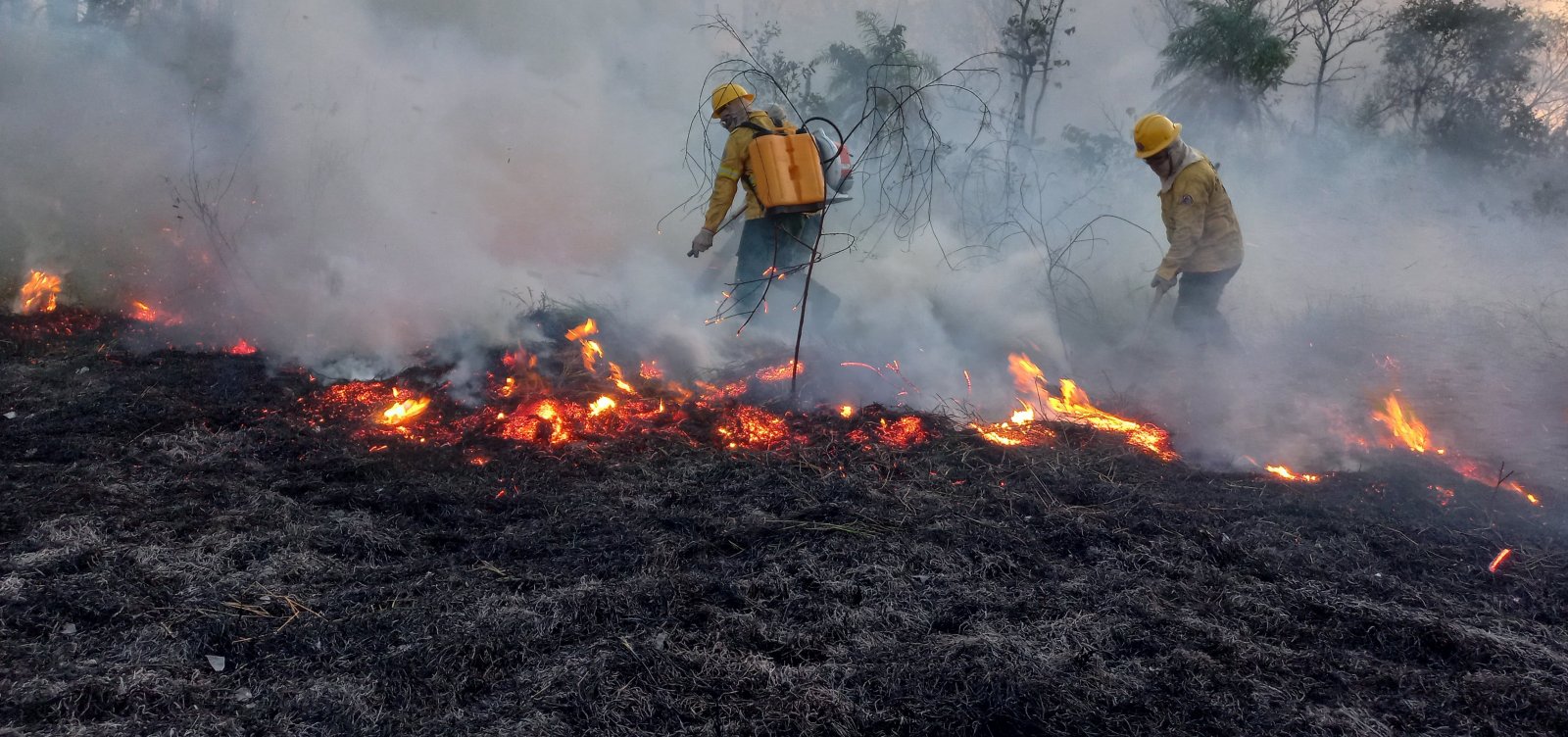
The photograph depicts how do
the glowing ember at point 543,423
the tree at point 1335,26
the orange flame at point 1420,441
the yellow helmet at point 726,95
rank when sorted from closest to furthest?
the orange flame at point 1420,441 < the glowing ember at point 543,423 < the yellow helmet at point 726,95 < the tree at point 1335,26

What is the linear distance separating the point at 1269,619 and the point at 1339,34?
48.0 feet

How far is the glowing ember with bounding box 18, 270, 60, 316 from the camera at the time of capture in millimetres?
6785

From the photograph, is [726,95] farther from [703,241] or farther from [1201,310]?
[1201,310]

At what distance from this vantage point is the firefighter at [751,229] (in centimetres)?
573

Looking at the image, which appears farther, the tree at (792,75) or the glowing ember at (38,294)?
the tree at (792,75)

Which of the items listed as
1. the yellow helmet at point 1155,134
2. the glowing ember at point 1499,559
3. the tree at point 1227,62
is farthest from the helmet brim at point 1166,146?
the tree at point 1227,62

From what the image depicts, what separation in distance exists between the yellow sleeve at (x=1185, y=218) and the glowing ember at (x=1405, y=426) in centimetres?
158

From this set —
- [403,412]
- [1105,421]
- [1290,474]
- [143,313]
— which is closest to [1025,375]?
[1105,421]

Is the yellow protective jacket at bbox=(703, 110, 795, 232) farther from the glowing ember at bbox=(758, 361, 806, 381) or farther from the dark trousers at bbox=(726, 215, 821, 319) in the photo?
the glowing ember at bbox=(758, 361, 806, 381)

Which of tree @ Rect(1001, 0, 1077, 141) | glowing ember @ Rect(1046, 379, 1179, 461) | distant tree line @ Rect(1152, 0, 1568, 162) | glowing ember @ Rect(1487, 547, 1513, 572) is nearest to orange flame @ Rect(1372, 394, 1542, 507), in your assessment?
glowing ember @ Rect(1487, 547, 1513, 572)

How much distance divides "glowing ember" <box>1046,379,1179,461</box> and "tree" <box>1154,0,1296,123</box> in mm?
7509

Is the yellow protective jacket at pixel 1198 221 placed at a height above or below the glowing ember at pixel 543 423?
above

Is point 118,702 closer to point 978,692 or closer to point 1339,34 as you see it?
point 978,692

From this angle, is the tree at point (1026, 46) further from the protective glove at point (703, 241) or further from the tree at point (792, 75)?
the protective glove at point (703, 241)
